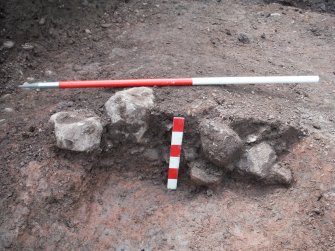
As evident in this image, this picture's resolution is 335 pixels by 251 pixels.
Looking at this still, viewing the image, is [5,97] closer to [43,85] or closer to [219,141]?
[43,85]

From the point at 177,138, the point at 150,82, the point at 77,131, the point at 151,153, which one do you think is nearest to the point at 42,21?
the point at 150,82

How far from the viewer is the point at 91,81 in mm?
3285

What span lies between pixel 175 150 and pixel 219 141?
36 cm

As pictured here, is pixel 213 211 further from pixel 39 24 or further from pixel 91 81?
pixel 39 24

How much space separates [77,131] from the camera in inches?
116

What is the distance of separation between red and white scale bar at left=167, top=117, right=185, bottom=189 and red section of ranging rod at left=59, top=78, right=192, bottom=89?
0.43 m

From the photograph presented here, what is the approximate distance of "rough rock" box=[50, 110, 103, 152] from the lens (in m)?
2.95

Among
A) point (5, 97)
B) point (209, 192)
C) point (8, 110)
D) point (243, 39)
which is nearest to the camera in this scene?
point (209, 192)

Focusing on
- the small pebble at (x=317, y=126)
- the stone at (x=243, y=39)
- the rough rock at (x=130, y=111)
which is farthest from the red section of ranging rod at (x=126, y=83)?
the stone at (x=243, y=39)

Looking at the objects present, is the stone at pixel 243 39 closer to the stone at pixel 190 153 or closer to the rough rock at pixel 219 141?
the rough rock at pixel 219 141

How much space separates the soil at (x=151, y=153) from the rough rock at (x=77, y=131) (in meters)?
0.11

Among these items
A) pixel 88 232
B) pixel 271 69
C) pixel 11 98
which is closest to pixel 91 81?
pixel 11 98

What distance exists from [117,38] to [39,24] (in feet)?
2.75

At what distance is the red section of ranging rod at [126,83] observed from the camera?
10.7 feet
